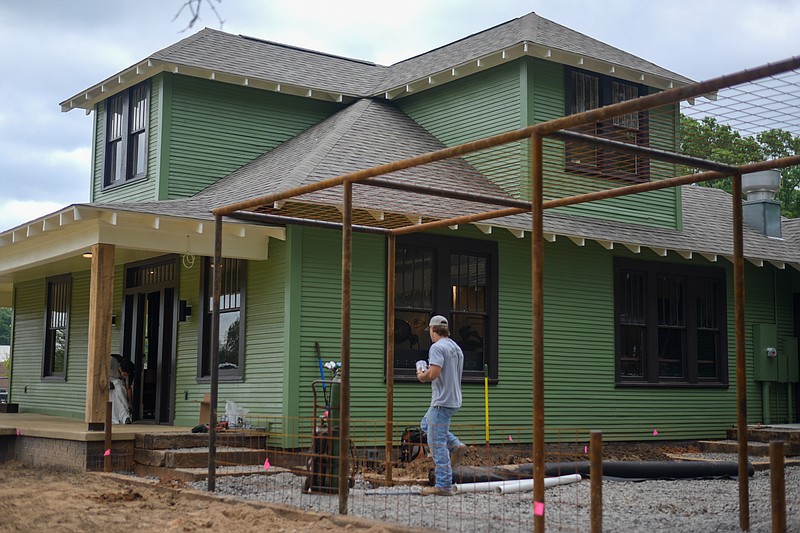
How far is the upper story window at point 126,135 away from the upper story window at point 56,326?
2.67m

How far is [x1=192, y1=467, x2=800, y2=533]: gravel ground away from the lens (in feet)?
25.9

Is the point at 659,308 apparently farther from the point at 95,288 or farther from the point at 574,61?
the point at 95,288

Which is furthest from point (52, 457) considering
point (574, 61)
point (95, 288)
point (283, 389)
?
point (574, 61)

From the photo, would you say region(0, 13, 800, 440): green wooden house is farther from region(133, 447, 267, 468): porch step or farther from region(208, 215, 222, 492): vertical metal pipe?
region(208, 215, 222, 492): vertical metal pipe

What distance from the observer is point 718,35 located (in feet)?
179

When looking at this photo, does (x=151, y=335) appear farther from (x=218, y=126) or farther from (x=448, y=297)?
(x=448, y=297)

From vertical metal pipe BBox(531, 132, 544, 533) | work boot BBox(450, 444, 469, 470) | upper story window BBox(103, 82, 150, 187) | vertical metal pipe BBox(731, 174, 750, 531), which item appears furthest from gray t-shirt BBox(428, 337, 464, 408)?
upper story window BBox(103, 82, 150, 187)

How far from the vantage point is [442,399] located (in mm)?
9266

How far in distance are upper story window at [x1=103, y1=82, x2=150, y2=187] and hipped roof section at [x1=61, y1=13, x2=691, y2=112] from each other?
0.22 m

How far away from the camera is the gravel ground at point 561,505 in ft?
25.9

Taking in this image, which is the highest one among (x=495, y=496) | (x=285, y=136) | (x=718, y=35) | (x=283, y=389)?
(x=718, y=35)

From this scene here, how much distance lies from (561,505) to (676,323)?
26.8 ft

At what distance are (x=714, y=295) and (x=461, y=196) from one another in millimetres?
9744

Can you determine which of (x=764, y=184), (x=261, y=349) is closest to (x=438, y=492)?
(x=261, y=349)
